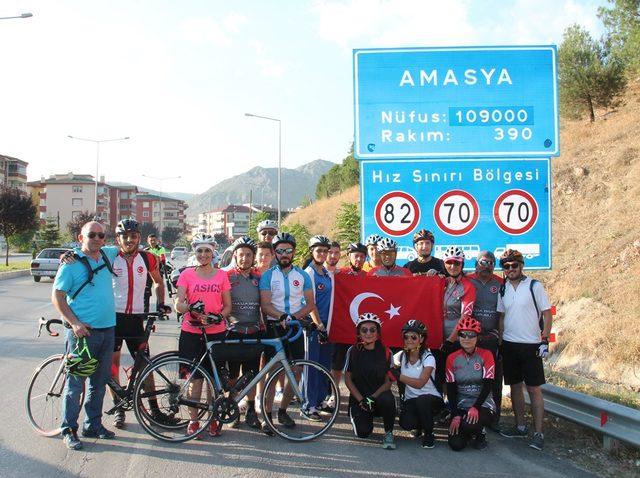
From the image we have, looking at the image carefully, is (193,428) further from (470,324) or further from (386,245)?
(386,245)

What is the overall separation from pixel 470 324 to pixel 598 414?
141 cm

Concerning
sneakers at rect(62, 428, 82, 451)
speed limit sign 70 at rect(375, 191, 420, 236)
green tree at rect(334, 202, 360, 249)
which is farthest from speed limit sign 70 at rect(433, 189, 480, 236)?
green tree at rect(334, 202, 360, 249)

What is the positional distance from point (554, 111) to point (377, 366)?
4.75 m

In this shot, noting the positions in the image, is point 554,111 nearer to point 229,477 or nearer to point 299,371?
point 299,371

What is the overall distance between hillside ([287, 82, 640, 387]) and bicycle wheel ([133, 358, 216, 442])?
20.3 feet

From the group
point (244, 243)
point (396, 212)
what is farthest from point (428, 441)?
point (396, 212)

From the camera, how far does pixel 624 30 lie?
103 feet

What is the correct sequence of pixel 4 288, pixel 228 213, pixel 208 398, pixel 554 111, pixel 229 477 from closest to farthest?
pixel 229 477, pixel 208 398, pixel 554 111, pixel 4 288, pixel 228 213

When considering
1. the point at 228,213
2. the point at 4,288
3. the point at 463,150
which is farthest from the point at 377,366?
the point at 228,213

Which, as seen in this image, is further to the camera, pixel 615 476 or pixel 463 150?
pixel 463 150

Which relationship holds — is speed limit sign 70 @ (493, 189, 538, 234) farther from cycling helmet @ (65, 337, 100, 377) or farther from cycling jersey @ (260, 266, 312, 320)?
cycling helmet @ (65, 337, 100, 377)

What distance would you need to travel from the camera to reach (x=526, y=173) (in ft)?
27.9

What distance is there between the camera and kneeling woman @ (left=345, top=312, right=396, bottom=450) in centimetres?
604

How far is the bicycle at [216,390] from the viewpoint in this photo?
5.93 m
